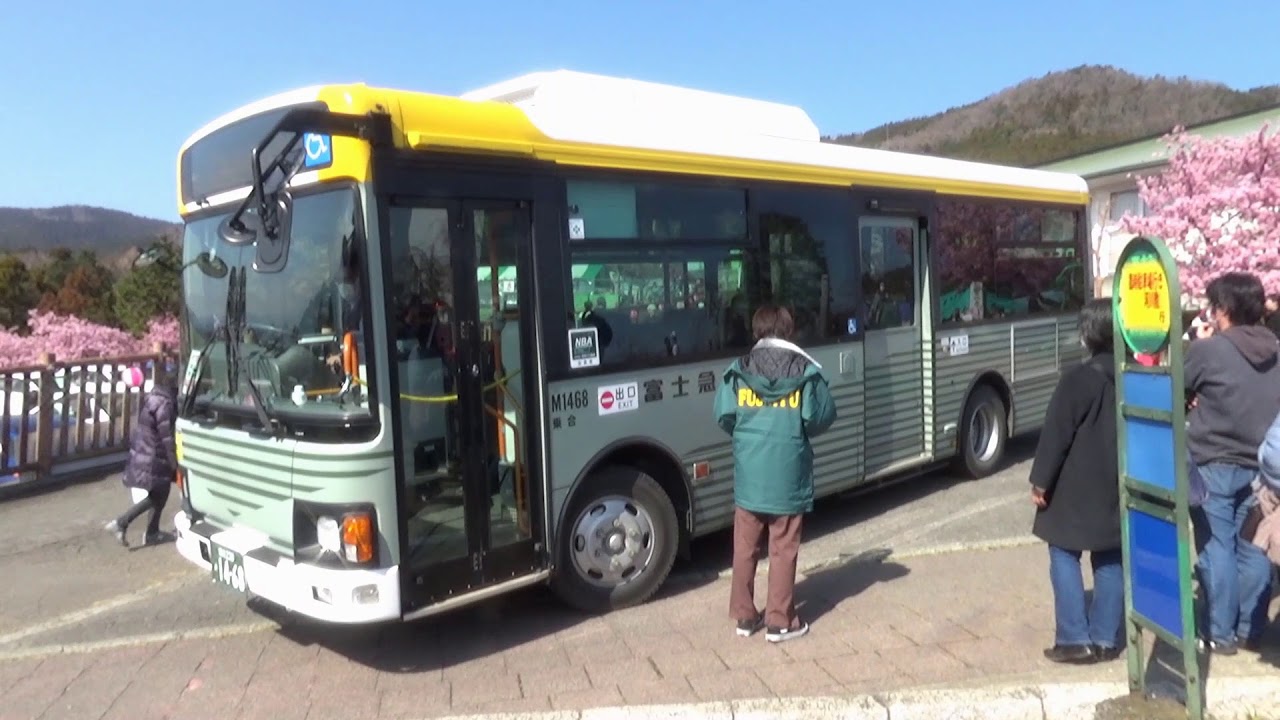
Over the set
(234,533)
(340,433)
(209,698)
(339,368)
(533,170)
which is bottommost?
(209,698)

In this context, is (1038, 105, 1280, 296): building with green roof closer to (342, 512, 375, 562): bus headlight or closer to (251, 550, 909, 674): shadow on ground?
(251, 550, 909, 674): shadow on ground

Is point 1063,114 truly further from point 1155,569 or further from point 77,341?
point 1155,569

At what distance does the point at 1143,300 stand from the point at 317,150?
12.3ft

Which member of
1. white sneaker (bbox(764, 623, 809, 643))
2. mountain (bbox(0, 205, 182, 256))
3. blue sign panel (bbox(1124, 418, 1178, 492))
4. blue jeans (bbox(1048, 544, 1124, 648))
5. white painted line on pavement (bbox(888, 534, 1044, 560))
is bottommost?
white sneaker (bbox(764, 623, 809, 643))

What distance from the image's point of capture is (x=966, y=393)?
8867 mm

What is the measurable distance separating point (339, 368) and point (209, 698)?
5.87 ft

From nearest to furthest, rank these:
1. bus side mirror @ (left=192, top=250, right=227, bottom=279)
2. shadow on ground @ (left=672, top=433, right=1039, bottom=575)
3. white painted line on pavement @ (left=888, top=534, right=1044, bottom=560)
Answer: bus side mirror @ (left=192, top=250, right=227, bottom=279)
white painted line on pavement @ (left=888, top=534, right=1044, bottom=560)
shadow on ground @ (left=672, top=433, right=1039, bottom=575)

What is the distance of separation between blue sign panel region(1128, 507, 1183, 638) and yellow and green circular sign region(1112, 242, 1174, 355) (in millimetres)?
728

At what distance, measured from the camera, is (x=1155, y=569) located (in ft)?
13.7

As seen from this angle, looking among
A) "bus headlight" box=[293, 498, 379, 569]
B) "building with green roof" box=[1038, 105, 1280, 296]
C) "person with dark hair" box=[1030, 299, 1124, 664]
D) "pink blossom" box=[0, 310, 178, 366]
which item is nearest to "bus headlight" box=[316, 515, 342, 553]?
"bus headlight" box=[293, 498, 379, 569]

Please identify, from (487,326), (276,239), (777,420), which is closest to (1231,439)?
(777,420)

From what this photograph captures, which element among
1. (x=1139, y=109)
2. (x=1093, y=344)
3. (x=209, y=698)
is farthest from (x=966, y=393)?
(x=1139, y=109)

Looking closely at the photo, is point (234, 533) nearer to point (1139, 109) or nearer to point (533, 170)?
point (533, 170)

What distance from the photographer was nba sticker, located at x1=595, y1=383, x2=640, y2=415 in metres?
5.78
